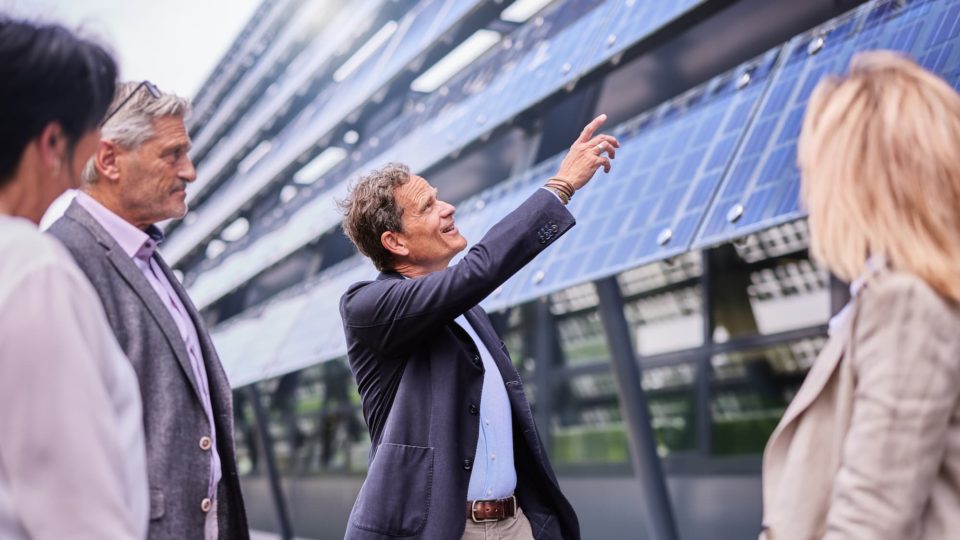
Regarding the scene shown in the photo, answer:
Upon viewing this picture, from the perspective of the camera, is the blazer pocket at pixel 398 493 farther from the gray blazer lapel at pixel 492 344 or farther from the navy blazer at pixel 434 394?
the gray blazer lapel at pixel 492 344

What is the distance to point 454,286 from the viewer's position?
3309mm

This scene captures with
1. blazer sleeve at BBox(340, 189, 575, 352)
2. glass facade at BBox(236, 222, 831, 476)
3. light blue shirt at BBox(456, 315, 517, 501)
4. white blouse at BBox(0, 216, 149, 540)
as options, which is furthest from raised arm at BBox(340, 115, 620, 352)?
glass facade at BBox(236, 222, 831, 476)

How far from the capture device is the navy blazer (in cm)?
325

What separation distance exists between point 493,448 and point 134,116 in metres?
1.53

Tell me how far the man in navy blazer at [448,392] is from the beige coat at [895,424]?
56.9 inches

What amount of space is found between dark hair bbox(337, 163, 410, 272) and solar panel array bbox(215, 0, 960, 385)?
2804 millimetres

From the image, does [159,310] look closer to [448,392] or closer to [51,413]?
[448,392]

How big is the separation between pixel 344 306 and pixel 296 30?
26976mm

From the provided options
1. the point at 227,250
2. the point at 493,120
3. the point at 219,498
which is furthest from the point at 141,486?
the point at 227,250

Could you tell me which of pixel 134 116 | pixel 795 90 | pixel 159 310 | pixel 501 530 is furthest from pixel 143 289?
pixel 795 90

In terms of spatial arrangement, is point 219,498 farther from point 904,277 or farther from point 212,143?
point 212,143

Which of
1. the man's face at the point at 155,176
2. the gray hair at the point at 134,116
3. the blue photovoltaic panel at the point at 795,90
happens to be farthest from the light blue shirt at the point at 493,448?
the blue photovoltaic panel at the point at 795,90

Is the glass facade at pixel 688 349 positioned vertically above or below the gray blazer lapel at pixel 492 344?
below

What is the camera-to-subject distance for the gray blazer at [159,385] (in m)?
2.64
